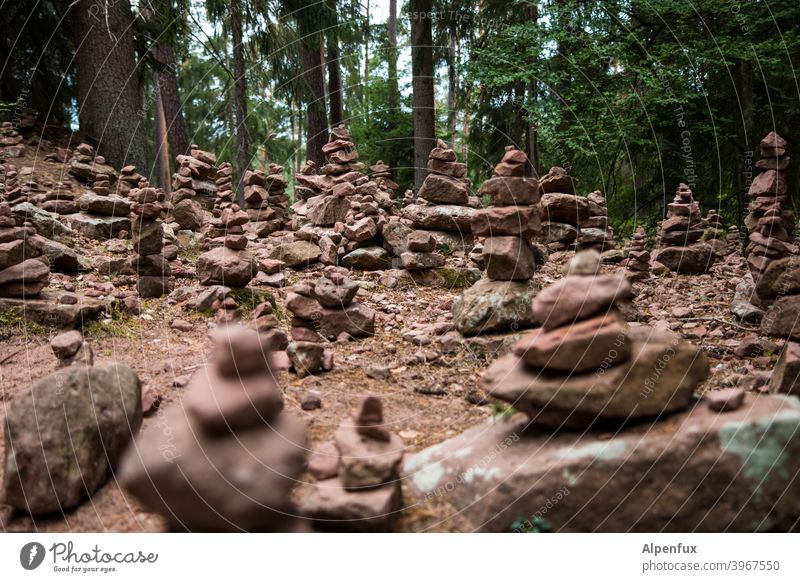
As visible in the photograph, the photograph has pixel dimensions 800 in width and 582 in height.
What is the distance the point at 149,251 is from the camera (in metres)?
8.11

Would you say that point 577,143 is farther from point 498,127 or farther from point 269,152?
point 269,152

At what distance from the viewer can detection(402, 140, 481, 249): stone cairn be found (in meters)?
10.4

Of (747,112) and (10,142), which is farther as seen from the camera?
(10,142)

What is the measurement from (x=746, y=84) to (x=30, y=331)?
10.2 metres

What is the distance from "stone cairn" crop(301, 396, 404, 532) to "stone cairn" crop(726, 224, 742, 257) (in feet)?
31.5

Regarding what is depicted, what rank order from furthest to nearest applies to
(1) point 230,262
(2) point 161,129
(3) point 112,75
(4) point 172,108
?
(2) point 161,129
(4) point 172,108
(3) point 112,75
(1) point 230,262

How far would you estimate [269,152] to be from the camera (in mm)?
21031

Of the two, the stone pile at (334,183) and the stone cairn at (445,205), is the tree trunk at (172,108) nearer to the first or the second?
the stone pile at (334,183)

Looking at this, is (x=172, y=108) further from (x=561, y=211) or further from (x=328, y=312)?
(x=328, y=312)

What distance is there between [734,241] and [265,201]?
9461mm

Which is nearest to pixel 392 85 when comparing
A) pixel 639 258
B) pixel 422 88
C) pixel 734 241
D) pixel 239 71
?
pixel 422 88

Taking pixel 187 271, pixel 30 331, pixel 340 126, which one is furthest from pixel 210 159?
pixel 30 331

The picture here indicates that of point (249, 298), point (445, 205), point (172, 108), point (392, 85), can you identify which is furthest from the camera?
point (172, 108)

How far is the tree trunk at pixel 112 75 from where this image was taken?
11.8m
